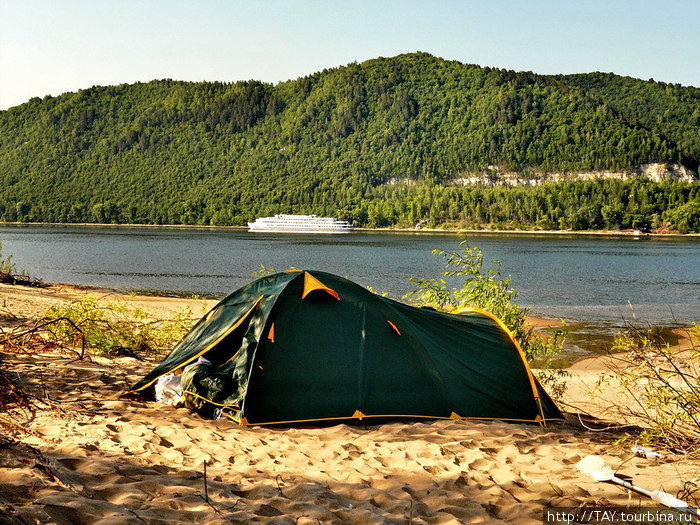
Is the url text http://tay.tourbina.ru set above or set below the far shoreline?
below

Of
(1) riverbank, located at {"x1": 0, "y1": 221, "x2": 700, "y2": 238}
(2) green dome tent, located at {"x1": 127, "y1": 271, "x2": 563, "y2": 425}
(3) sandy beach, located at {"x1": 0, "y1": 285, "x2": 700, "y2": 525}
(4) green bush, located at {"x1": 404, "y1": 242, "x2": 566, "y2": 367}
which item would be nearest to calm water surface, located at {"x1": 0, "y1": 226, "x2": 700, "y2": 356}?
(4) green bush, located at {"x1": 404, "y1": 242, "x2": 566, "y2": 367}

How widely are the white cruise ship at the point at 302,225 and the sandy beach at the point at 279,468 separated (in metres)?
119

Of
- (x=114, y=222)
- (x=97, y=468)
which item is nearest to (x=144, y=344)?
(x=97, y=468)

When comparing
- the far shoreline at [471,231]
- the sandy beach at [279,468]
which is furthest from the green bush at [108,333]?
the far shoreline at [471,231]

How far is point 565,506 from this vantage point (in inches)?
182

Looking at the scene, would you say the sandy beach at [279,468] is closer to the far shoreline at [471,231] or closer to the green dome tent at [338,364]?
the green dome tent at [338,364]

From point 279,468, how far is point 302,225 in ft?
401

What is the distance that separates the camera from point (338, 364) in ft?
23.2

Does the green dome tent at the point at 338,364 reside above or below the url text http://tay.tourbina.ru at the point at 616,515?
above

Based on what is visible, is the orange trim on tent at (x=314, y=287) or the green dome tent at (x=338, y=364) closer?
the green dome tent at (x=338, y=364)

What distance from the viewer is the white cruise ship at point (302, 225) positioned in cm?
12584

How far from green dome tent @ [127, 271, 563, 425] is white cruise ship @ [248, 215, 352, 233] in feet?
386

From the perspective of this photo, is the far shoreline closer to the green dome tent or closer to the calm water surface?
the calm water surface

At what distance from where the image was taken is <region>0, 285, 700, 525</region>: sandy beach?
4.07m
